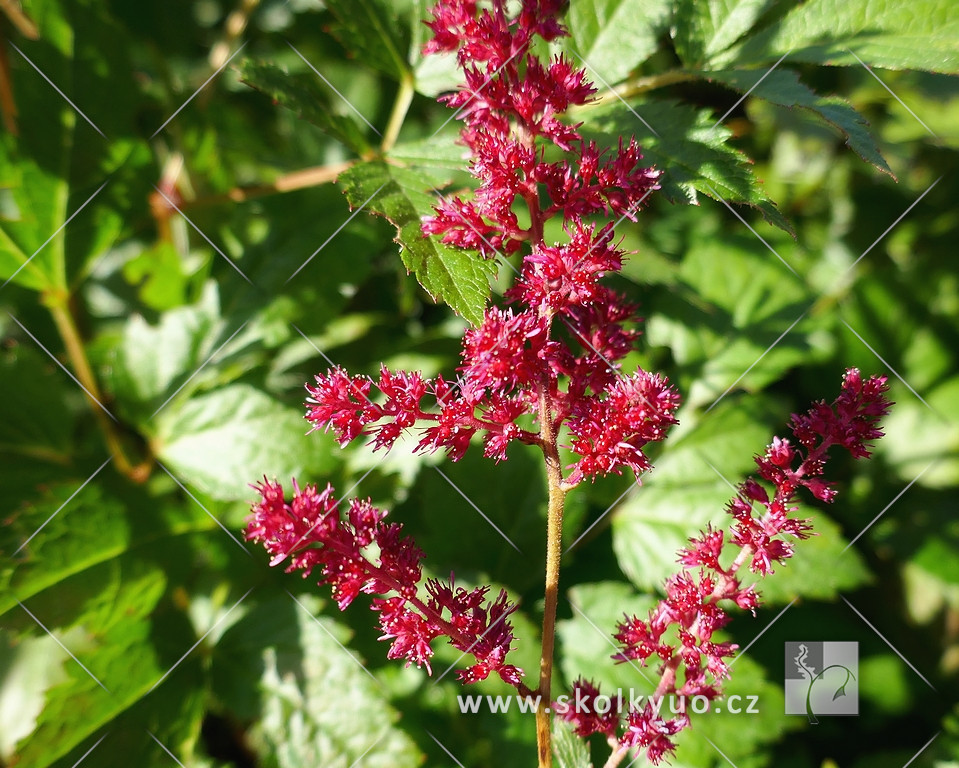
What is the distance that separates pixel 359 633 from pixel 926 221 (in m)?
2.87

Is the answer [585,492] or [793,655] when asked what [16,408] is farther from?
[793,655]

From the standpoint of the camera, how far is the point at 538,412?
53.1 inches

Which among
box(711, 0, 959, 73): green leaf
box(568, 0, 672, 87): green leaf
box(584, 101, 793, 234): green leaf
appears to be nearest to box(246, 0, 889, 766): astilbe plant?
box(584, 101, 793, 234): green leaf

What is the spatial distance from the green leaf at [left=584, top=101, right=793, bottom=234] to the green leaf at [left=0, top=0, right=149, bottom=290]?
1376 millimetres

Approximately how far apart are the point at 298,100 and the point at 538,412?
883 mm

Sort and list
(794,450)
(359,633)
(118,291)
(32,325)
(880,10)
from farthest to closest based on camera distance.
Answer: (118,291)
(32,325)
(359,633)
(880,10)
(794,450)

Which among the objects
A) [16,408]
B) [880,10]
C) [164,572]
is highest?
[880,10]

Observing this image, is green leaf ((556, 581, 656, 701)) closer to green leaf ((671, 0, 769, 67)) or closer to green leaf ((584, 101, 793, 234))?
green leaf ((584, 101, 793, 234))

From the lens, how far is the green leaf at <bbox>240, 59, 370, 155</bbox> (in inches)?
62.5

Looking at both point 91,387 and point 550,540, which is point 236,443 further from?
point 550,540

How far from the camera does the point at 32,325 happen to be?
2607mm

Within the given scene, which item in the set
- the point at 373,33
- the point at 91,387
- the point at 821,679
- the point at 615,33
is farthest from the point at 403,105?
the point at 821,679

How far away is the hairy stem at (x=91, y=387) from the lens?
2.21 m

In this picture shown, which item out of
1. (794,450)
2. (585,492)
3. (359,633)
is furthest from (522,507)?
(794,450)
